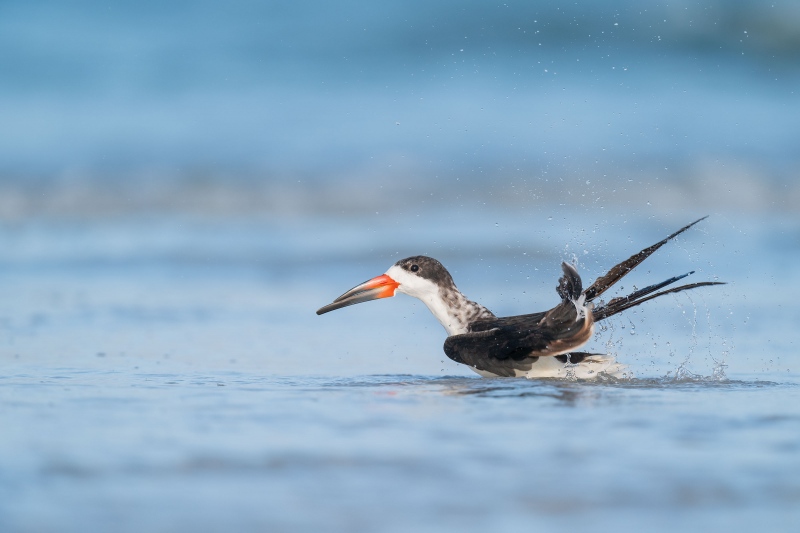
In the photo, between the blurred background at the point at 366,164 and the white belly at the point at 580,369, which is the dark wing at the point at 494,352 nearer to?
the white belly at the point at 580,369

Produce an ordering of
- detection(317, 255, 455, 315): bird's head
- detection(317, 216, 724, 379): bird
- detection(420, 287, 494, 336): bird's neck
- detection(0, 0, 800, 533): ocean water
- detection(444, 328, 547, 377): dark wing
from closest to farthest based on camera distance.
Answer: detection(0, 0, 800, 533): ocean water < detection(317, 216, 724, 379): bird < detection(444, 328, 547, 377): dark wing < detection(420, 287, 494, 336): bird's neck < detection(317, 255, 455, 315): bird's head

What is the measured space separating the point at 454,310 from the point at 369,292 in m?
0.55

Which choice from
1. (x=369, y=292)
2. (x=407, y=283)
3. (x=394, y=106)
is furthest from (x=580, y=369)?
(x=394, y=106)

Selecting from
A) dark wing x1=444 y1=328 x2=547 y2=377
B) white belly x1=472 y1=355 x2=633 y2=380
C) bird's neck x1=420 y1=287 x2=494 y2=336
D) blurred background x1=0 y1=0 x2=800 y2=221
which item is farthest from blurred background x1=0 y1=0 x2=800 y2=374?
white belly x1=472 y1=355 x2=633 y2=380

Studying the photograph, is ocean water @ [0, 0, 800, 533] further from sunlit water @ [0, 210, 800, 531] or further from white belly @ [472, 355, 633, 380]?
white belly @ [472, 355, 633, 380]

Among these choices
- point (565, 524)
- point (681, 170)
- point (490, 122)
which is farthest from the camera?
point (490, 122)

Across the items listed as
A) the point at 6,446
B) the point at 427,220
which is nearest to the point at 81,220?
the point at 427,220

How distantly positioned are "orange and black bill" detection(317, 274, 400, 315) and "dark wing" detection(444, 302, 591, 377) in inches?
31.8

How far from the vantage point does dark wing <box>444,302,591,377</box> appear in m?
6.35

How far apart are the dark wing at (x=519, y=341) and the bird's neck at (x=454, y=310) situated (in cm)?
40

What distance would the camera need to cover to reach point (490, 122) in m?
17.8

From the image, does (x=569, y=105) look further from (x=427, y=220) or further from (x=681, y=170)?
(x=427, y=220)

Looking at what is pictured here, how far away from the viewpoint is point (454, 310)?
7.41 metres

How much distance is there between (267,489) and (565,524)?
1013mm
